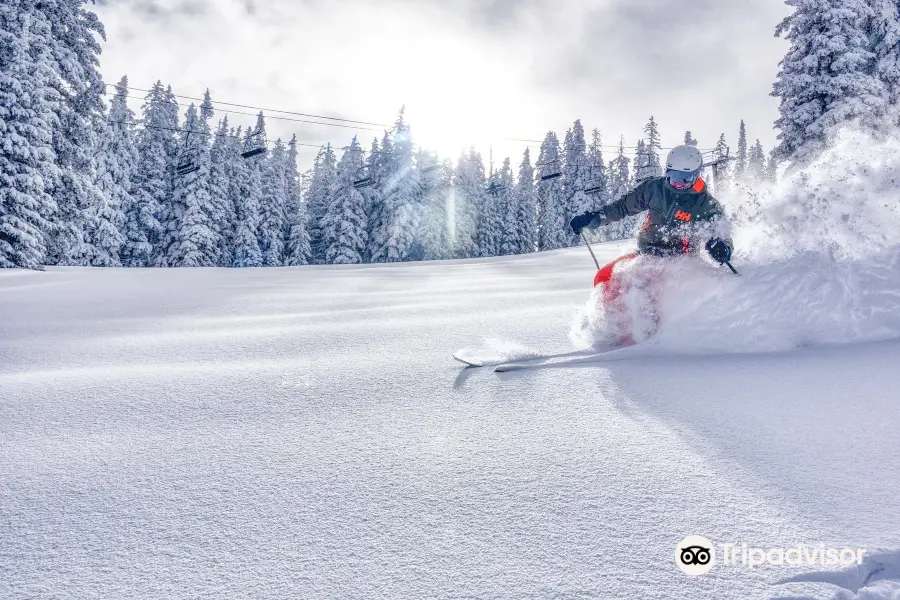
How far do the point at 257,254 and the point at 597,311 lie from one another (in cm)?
4149

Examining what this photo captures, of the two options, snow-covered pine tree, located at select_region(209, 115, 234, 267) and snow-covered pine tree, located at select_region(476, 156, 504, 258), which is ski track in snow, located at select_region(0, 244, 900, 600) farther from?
snow-covered pine tree, located at select_region(476, 156, 504, 258)

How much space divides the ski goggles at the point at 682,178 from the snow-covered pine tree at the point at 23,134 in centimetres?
1779

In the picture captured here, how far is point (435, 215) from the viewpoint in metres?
47.2

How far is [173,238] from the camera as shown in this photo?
121 feet

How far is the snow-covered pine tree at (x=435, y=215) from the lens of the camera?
46250 millimetres

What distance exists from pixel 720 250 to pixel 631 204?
130 centimetres

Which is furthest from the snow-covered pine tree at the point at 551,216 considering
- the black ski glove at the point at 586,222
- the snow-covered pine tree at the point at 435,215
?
the black ski glove at the point at 586,222

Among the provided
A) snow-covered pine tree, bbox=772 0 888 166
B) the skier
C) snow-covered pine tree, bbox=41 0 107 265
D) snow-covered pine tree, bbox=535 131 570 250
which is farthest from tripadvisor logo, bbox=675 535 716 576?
snow-covered pine tree, bbox=535 131 570 250

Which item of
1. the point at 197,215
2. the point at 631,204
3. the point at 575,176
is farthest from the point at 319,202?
the point at 631,204

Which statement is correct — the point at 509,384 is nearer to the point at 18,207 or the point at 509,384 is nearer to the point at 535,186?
the point at 18,207

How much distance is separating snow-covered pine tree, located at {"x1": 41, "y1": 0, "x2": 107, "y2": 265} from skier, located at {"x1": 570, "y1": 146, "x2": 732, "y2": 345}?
1863cm

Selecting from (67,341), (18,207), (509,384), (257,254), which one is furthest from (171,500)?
(257,254)

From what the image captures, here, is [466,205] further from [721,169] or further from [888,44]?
[888,44]

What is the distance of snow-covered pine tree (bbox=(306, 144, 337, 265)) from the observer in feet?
156
